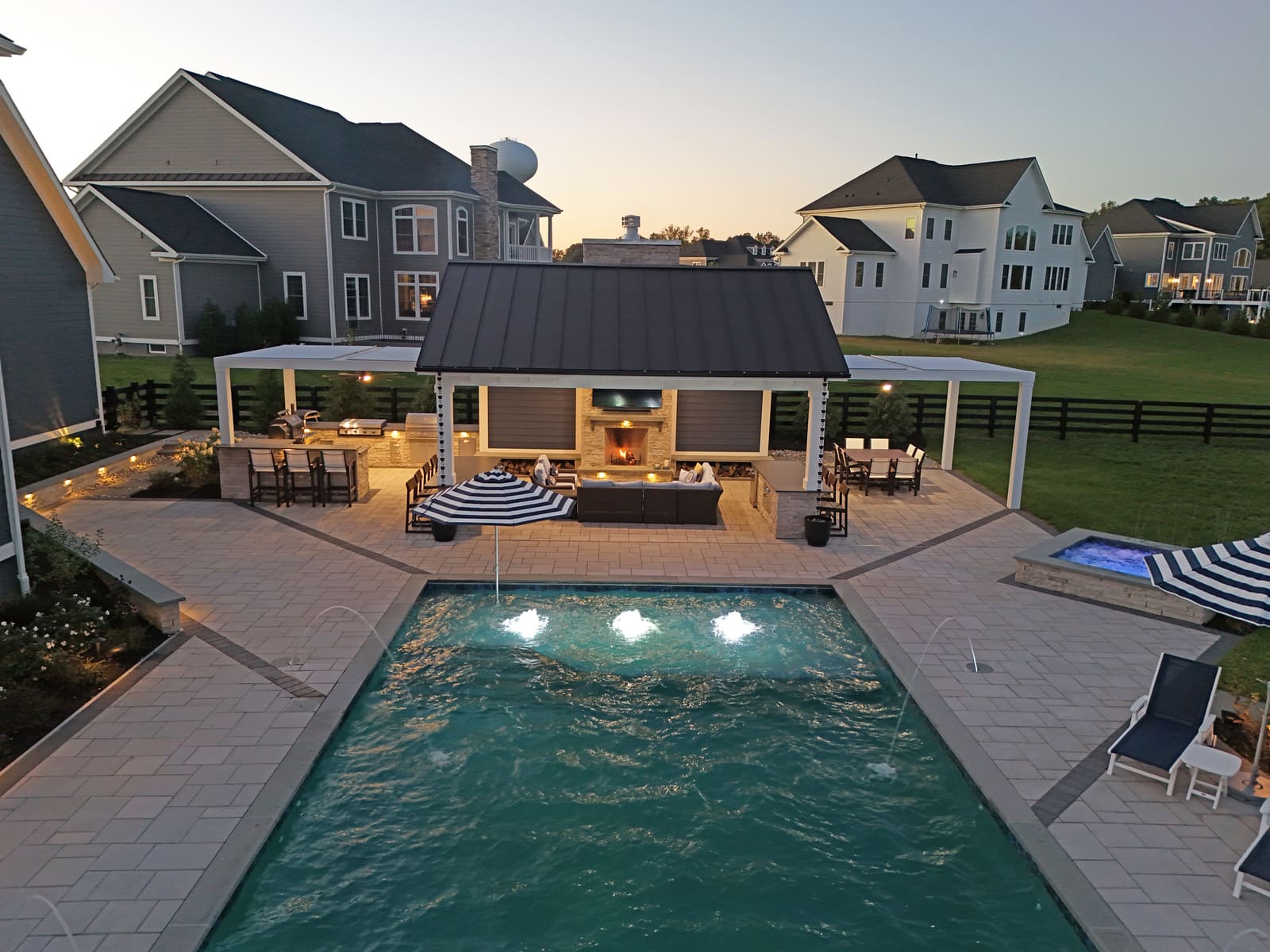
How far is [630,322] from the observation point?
17.1m

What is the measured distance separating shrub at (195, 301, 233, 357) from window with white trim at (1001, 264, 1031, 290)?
41881mm

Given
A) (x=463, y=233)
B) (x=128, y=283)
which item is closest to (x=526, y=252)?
(x=463, y=233)

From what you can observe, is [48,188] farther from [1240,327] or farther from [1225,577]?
[1240,327]

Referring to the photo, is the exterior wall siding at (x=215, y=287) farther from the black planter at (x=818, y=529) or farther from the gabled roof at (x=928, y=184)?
Result: the gabled roof at (x=928, y=184)

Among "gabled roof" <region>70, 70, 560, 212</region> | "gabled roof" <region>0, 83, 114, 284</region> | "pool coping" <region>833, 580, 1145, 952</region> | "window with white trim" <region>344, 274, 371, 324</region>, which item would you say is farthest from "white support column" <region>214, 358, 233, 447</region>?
"gabled roof" <region>70, 70, 560, 212</region>

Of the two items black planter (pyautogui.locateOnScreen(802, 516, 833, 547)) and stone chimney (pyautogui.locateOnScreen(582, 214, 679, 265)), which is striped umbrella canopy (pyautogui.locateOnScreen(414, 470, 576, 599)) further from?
stone chimney (pyautogui.locateOnScreen(582, 214, 679, 265))

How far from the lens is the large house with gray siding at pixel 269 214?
3322 cm

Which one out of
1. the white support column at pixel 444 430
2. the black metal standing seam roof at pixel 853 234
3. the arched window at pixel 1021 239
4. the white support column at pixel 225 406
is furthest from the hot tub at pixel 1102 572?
the arched window at pixel 1021 239

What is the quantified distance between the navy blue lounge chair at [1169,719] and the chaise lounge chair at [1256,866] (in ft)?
4.17

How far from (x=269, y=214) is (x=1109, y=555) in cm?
3399

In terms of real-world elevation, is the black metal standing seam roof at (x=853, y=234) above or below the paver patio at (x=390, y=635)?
above

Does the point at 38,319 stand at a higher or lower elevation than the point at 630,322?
lower

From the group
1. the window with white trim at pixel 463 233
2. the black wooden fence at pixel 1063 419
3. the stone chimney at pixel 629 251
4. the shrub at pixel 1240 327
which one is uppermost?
the window with white trim at pixel 463 233

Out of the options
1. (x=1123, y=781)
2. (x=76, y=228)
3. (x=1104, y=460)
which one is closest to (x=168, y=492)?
(x=76, y=228)
